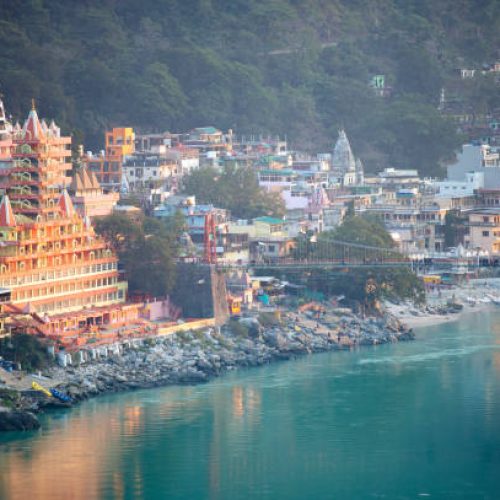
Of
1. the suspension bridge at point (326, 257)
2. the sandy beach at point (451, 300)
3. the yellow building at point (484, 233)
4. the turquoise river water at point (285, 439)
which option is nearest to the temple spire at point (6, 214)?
the turquoise river water at point (285, 439)

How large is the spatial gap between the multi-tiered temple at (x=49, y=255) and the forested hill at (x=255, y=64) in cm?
1361

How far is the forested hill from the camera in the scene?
80812 millimetres

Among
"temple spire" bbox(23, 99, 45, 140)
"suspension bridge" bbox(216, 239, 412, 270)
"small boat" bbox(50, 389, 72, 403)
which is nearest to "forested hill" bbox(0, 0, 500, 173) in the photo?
"suspension bridge" bbox(216, 239, 412, 270)

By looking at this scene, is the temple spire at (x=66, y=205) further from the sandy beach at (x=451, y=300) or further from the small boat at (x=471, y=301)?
the small boat at (x=471, y=301)

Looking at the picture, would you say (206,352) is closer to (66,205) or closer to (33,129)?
(66,205)

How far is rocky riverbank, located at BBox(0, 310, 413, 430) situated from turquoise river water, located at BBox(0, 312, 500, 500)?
367 millimetres

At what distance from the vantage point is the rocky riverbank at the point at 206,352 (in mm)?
49906

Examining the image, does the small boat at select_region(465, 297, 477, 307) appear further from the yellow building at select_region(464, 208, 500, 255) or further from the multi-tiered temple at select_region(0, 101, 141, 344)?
the multi-tiered temple at select_region(0, 101, 141, 344)

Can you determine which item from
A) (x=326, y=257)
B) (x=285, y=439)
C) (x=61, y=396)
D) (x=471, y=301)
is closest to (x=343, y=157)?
(x=471, y=301)

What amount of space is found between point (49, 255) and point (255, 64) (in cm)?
3505

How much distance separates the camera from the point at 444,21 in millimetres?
98188

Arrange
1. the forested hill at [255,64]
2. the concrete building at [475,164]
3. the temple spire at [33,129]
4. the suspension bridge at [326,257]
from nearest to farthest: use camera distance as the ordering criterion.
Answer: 1. the temple spire at [33,129]
2. the suspension bridge at [326,257]
3. the concrete building at [475,164]
4. the forested hill at [255,64]

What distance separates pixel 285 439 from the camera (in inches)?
1870

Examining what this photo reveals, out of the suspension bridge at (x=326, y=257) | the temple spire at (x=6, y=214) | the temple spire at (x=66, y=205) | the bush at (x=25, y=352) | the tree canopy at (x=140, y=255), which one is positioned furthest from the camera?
the suspension bridge at (x=326, y=257)
